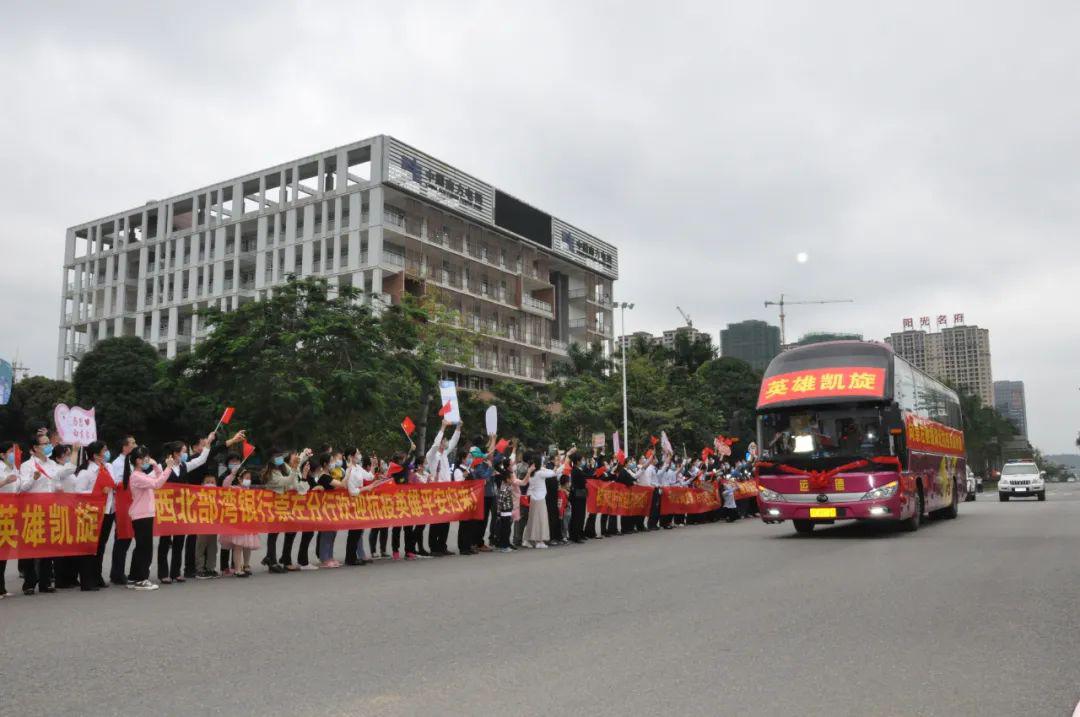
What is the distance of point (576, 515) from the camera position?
19156 millimetres

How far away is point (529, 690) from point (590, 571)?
697 centimetres

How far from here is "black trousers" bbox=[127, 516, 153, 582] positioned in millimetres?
11477

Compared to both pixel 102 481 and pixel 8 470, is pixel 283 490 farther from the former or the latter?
pixel 8 470

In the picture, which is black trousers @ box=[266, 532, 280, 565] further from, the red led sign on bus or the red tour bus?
the red tour bus

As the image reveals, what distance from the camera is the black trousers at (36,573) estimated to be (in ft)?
36.2

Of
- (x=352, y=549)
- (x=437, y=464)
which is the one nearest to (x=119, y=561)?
(x=352, y=549)

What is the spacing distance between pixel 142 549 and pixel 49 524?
1088 millimetres

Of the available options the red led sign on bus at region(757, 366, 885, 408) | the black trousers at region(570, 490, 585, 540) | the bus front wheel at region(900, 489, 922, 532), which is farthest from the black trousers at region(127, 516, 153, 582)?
the bus front wheel at region(900, 489, 922, 532)

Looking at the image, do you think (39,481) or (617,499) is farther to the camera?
(617,499)

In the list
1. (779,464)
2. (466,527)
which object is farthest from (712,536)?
(466,527)

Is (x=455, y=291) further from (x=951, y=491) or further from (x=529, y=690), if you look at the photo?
(x=529, y=690)

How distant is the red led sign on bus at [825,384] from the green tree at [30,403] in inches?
1749

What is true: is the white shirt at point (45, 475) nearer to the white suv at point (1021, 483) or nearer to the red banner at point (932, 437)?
the red banner at point (932, 437)

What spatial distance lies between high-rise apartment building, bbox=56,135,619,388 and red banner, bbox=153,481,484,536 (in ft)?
133
